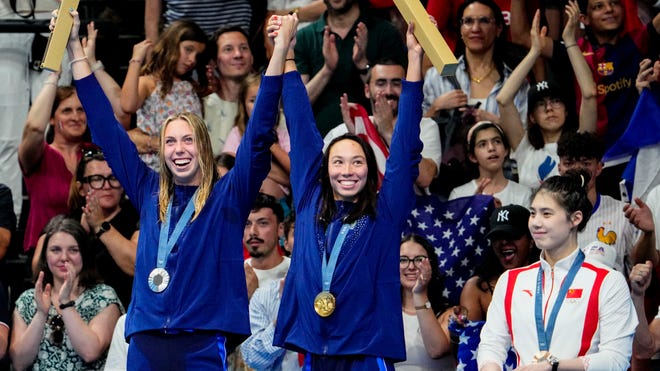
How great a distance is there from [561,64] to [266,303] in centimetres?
313

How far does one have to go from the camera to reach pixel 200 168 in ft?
20.6

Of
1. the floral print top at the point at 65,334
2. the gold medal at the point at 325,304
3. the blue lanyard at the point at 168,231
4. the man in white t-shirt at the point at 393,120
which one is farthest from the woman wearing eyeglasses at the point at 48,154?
the gold medal at the point at 325,304

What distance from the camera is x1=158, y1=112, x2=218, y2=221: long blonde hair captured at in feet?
20.4

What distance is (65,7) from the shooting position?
249 inches

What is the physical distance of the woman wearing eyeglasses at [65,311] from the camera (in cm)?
755

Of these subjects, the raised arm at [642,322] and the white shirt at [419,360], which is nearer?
the raised arm at [642,322]

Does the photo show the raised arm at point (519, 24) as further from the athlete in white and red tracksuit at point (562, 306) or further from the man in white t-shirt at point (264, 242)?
the athlete in white and red tracksuit at point (562, 306)

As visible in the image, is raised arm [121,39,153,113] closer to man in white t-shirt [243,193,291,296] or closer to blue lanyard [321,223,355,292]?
man in white t-shirt [243,193,291,296]

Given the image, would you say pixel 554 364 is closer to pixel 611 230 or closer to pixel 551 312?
pixel 551 312

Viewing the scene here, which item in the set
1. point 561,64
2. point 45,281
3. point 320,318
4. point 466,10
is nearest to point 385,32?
point 466,10

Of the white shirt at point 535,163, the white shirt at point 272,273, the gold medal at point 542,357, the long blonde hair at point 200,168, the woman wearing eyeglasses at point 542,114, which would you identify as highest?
the woman wearing eyeglasses at point 542,114

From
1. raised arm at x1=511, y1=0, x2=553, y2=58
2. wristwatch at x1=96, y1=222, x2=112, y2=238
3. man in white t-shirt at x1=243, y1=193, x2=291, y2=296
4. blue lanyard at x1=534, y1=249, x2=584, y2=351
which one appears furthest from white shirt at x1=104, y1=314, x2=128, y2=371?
raised arm at x1=511, y1=0, x2=553, y2=58

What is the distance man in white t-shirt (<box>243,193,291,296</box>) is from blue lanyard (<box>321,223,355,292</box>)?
1.88 meters

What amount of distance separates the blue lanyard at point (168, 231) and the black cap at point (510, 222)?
2.14 meters
